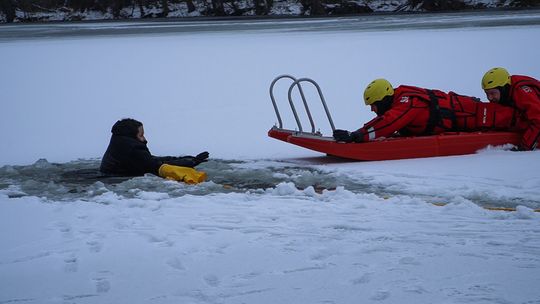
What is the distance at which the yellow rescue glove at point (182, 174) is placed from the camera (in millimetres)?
5764

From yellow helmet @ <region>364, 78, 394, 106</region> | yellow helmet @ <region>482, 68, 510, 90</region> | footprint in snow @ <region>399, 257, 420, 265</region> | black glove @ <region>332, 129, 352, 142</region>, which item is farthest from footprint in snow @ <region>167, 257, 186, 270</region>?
yellow helmet @ <region>482, 68, 510, 90</region>

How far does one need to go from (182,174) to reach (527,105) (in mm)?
2980

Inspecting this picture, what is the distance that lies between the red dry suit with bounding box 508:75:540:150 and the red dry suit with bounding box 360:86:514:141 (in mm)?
121

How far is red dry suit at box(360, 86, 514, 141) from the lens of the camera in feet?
21.1

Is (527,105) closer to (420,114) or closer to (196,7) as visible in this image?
(420,114)

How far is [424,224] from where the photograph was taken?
4516mm

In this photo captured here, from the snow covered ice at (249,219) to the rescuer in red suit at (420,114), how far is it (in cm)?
30

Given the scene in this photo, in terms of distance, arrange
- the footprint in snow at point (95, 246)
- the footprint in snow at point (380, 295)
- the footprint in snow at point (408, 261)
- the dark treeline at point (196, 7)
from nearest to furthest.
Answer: the footprint in snow at point (380, 295), the footprint in snow at point (408, 261), the footprint in snow at point (95, 246), the dark treeline at point (196, 7)

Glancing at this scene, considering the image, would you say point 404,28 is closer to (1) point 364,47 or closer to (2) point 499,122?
(1) point 364,47

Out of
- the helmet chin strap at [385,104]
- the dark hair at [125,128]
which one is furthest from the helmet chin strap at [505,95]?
the dark hair at [125,128]

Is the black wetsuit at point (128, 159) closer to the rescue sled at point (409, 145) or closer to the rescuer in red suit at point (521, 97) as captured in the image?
the rescue sled at point (409, 145)

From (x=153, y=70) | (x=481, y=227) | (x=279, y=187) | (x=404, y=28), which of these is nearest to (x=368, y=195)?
(x=279, y=187)

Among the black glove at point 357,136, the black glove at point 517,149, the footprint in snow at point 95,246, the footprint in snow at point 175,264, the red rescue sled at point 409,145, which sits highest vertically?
the black glove at point 357,136

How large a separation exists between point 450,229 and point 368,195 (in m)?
0.93
